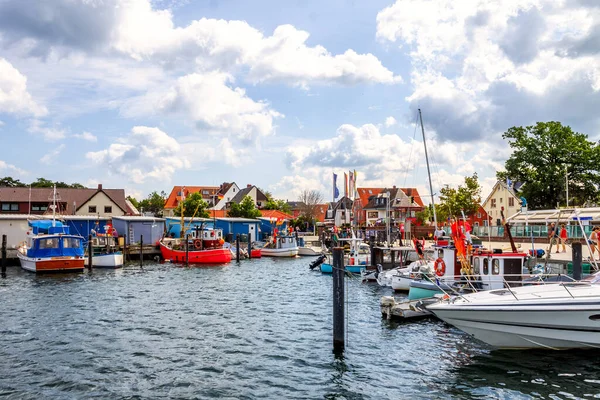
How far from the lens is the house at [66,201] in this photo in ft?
256

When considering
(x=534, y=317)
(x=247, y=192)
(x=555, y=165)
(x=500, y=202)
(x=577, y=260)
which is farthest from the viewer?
(x=247, y=192)

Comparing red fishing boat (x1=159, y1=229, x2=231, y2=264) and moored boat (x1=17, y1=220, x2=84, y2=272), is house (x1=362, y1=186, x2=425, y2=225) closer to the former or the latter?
red fishing boat (x1=159, y1=229, x2=231, y2=264)

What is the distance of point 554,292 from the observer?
61.5 feet

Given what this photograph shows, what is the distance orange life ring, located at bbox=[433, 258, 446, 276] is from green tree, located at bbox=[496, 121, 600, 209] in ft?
133

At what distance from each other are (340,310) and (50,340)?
12.2 m

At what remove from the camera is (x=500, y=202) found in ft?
290

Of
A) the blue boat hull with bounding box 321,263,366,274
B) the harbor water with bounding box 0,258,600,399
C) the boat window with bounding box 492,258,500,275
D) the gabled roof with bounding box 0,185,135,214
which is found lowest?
the harbor water with bounding box 0,258,600,399

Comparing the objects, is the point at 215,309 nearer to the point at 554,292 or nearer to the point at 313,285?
the point at 313,285

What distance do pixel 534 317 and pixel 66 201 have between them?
78135mm

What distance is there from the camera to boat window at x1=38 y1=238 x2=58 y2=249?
1707 inches

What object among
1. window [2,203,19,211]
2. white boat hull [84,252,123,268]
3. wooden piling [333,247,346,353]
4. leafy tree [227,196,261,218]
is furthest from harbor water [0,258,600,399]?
leafy tree [227,196,261,218]

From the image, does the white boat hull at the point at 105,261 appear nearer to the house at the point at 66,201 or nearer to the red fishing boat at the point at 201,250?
the red fishing boat at the point at 201,250

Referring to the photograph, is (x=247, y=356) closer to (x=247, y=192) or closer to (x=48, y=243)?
(x=48, y=243)

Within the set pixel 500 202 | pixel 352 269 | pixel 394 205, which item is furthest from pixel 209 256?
pixel 394 205
